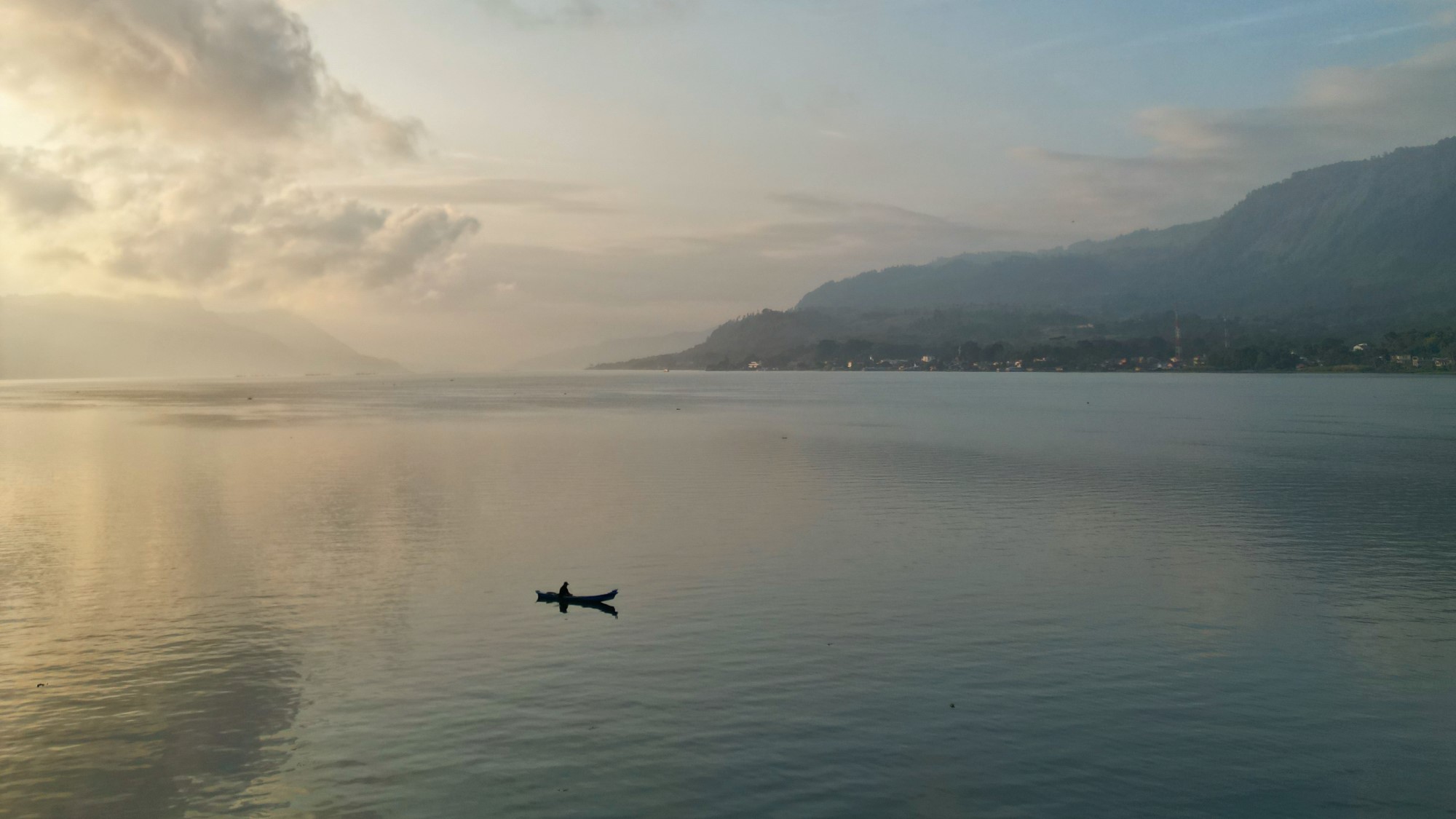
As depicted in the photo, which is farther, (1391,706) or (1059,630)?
(1059,630)

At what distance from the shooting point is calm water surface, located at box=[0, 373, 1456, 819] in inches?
842

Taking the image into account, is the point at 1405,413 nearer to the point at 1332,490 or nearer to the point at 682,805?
the point at 1332,490

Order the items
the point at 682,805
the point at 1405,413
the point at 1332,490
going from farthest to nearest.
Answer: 1. the point at 1405,413
2. the point at 1332,490
3. the point at 682,805

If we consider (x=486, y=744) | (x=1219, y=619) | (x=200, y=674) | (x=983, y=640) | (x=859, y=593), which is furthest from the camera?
(x=859, y=593)

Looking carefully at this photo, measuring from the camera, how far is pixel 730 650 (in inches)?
1211

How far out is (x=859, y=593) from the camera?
38.6 meters

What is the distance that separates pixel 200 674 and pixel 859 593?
2295 cm

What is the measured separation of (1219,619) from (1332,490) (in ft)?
144

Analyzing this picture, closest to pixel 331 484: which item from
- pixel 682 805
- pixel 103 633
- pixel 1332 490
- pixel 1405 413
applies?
pixel 103 633

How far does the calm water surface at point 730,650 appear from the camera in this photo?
21375 mm

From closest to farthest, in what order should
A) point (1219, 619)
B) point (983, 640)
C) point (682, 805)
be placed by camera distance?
1. point (682, 805)
2. point (983, 640)
3. point (1219, 619)

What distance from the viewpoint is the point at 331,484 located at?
245 ft

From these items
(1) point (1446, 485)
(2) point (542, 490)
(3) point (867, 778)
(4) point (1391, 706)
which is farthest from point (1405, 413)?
(3) point (867, 778)

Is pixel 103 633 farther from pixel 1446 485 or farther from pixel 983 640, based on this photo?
pixel 1446 485
